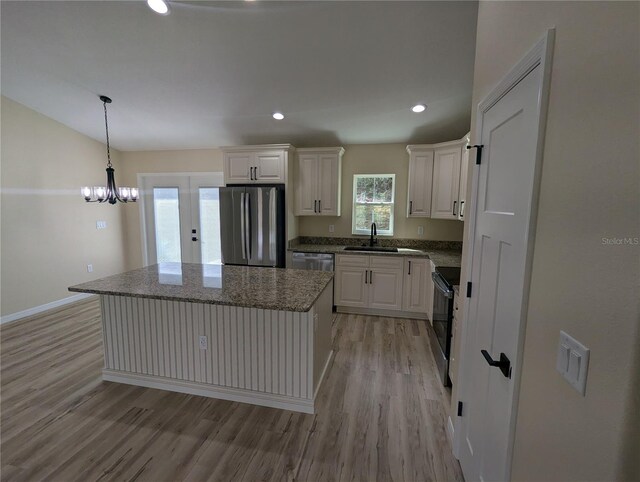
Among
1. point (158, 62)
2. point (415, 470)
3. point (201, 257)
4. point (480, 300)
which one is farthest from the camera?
point (201, 257)

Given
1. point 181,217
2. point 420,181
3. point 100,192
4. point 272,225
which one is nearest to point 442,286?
point 420,181

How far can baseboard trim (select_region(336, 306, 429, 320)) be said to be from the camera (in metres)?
3.85

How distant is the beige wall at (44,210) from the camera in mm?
3607

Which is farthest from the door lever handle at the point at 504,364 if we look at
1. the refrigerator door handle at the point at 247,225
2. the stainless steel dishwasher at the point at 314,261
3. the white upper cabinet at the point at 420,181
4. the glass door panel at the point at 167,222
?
the glass door panel at the point at 167,222

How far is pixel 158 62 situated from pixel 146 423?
121 inches

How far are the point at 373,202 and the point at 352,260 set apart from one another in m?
1.09

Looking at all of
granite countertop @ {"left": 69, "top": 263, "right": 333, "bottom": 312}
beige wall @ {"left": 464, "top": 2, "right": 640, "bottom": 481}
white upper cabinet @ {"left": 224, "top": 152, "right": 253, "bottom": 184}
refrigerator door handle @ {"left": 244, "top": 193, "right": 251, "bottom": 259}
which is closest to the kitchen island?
granite countertop @ {"left": 69, "top": 263, "right": 333, "bottom": 312}

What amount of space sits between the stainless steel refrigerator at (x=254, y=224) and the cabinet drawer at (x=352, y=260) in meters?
0.82

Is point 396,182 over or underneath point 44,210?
over

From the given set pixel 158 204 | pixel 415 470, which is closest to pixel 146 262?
pixel 158 204

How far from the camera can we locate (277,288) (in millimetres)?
2119

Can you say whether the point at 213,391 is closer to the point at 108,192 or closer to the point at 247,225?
the point at 247,225

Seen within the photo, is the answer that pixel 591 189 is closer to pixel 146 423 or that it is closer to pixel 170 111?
pixel 146 423

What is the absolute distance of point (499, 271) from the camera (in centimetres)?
125
